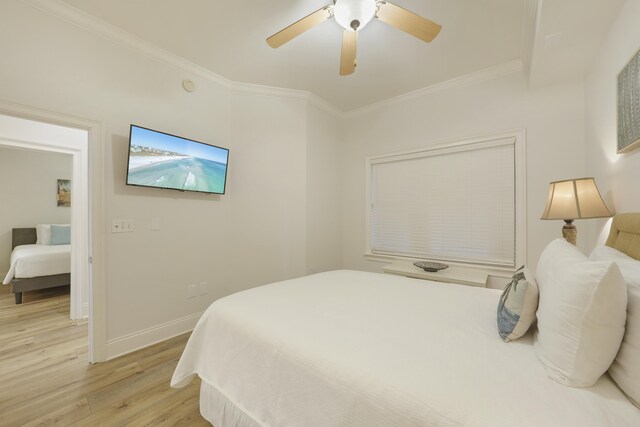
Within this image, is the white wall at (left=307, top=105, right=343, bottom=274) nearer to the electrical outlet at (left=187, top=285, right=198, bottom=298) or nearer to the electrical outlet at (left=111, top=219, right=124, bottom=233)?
the electrical outlet at (left=187, top=285, right=198, bottom=298)

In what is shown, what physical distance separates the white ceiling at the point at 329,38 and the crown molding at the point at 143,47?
0.06 m

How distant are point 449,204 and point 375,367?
250 centimetres

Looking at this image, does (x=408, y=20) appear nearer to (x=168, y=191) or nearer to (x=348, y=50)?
(x=348, y=50)

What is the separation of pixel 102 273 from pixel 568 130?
4172 mm

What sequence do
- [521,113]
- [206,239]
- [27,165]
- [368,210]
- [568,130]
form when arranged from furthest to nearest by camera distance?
[27,165] < [368,210] < [206,239] < [521,113] < [568,130]

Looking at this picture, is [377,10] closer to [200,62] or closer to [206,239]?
[200,62]

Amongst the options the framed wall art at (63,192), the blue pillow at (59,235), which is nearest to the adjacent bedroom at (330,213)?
the blue pillow at (59,235)

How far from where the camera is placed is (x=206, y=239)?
282 cm

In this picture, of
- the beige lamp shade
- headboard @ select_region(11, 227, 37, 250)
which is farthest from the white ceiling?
headboard @ select_region(11, 227, 37, 250)

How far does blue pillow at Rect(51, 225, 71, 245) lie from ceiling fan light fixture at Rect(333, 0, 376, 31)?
5865 mm

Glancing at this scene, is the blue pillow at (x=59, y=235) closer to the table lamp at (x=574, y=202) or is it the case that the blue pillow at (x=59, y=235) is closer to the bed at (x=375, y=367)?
the bed at (x=375, y=367)

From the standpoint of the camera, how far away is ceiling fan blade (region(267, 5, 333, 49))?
163 centimetres

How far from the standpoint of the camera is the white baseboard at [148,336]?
2.16 m

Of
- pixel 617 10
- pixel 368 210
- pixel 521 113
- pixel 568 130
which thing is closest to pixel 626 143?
pixel 617 10
